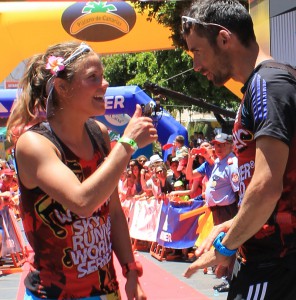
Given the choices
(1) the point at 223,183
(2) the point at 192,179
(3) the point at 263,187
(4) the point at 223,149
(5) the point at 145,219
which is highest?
(3) the point at 263,187

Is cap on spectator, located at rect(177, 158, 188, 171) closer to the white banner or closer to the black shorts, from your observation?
the white banner

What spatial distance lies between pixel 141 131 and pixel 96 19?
12859mm

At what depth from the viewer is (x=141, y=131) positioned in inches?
110

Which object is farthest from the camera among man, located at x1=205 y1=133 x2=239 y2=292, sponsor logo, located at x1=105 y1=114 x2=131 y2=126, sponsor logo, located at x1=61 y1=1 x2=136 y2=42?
sponsor logo, located at x1=105 y1=114 x2=131 y2=126

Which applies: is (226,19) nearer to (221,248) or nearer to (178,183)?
(221,248)

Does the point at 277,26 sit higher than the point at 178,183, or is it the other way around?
the point at 277,26

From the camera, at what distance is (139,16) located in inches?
630

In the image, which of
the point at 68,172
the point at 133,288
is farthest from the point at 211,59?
the point at 133,288

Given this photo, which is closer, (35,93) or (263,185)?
(263,185)

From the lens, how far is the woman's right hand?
9.10 ft

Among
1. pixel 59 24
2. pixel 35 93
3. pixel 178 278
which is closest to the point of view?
pixel 35 93

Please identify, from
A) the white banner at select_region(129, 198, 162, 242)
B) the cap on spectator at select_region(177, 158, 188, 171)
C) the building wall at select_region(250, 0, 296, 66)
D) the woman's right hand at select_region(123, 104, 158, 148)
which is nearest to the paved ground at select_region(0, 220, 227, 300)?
the white banner at select_region(129, 198, 162, 242)

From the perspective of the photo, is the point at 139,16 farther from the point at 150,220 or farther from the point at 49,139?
the point at 49,139

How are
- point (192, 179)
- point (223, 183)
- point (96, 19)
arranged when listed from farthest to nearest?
point (96, 19) < point (192, 179) < point (223, 183)
